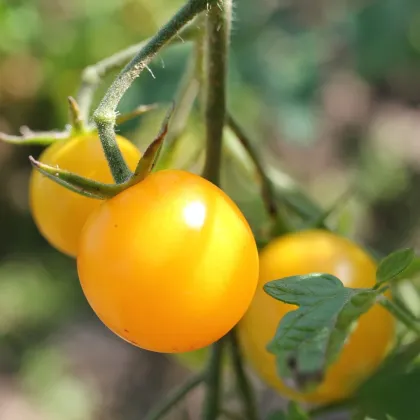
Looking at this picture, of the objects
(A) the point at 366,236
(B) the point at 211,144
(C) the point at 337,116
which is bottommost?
(A) the point at 366,236

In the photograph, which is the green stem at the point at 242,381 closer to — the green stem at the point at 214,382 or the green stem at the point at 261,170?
the green stem at the point at 214,382

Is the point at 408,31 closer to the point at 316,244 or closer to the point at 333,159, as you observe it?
the point at 333,159

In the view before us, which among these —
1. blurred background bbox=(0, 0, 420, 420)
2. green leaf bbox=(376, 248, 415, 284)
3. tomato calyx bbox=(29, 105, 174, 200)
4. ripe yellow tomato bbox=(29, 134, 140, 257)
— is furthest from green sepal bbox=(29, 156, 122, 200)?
blurred background bbox=(0, 0, 420, 420)

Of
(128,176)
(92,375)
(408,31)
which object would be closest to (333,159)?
(408,31)

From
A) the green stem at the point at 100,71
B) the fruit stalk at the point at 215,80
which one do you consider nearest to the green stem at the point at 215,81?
the fruit stalk at the point at 215,80

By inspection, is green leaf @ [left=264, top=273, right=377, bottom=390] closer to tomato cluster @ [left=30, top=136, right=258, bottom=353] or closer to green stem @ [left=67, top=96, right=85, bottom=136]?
tomato cluster @ [left=30, top=136, right=258, bottom=353]

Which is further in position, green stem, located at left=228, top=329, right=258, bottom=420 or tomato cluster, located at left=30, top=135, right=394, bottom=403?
green stem, located at left=228, top=329, right=258, bottom=420
